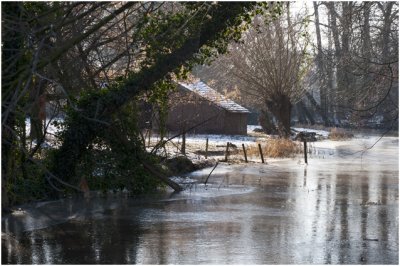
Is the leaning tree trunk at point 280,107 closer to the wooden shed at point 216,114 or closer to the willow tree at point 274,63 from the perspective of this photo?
the willow tree at point 274,63

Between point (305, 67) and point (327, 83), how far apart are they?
7.29 m

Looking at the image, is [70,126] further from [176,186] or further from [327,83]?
[327,83]

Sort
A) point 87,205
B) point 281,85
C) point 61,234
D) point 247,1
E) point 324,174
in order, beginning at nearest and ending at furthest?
point 61,234
point 87,205
point 247,1
point 324,174
point 281,85

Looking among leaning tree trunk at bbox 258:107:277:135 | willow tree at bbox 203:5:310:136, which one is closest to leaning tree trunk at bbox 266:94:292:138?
willow tree at bbox 203:5:310:136

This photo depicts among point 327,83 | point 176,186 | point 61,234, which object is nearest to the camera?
point 61,234

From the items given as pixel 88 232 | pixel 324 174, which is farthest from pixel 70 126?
pixel 324 174

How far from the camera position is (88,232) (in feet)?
51.0

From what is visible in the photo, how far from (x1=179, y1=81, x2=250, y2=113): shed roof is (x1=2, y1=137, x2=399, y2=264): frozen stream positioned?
84.2 ft

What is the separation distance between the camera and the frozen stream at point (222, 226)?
514 inches

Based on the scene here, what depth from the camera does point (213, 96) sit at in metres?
54.5

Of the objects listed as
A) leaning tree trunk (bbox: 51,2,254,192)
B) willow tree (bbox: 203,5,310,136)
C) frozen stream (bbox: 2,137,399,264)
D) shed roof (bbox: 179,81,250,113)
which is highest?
willow tree (bbox: 203,5,310,136)

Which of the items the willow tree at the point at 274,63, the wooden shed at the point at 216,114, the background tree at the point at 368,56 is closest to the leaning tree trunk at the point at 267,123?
the wooden shed at the point at 216,114

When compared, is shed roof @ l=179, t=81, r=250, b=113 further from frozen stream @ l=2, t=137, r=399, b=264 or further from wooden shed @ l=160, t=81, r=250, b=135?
frozen stream @ l=2, t=137, r=399, b=264

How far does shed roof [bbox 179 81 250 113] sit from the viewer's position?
172 feet
